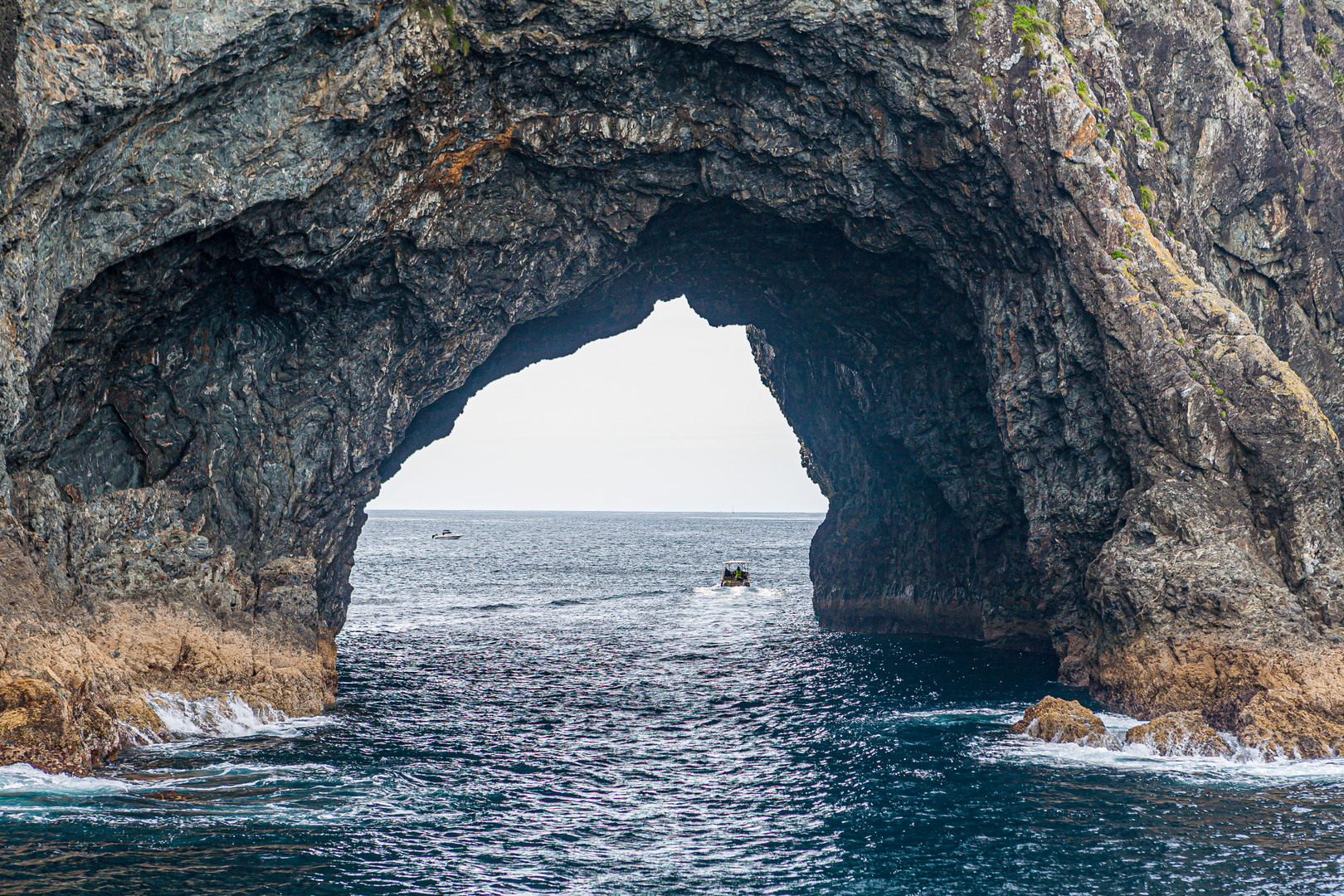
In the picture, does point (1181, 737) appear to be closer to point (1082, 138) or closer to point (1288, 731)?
point (1288, 731)

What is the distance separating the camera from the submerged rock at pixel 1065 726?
27.0 metres

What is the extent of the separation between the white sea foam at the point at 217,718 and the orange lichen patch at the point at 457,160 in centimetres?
1703

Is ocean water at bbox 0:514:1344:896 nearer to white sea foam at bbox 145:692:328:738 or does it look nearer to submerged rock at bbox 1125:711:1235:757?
white sea foam at bbox 145:692:328:738

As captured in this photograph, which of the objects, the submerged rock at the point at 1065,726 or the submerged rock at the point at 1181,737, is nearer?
the submerged rock at the point at 1181,737

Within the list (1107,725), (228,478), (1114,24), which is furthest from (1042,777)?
(1114,24)

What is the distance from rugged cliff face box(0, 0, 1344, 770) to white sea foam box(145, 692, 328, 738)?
60 centimetres

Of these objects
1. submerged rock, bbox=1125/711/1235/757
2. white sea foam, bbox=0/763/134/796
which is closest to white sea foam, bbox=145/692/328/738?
white sea foam, bbox=0/763/134/796

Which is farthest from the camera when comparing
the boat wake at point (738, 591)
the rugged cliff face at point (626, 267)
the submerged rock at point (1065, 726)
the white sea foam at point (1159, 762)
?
the boat wake at point (738, 591)

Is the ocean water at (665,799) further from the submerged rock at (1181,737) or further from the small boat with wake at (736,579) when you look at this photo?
the small boat with wake at (736,579)

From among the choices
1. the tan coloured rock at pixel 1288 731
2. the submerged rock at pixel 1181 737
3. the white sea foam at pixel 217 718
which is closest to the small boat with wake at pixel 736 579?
the white sea foam at pixel 217 718

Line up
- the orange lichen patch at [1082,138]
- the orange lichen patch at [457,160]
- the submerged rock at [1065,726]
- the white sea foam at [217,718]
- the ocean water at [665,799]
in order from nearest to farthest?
the ocean water at [665,799]
the white sea foam at [217,718]
the submerged rock at [1065,726]
the orange lichen patch at [457,160]
the orange lichen patch at [1082,138]

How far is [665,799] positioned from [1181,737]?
47.7ft

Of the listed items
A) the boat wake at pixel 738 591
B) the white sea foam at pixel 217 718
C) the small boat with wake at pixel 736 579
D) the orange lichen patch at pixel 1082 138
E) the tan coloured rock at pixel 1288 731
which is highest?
the orange lichen patch at pixel 1082 138

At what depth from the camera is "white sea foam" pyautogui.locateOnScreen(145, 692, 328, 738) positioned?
26766 mm
